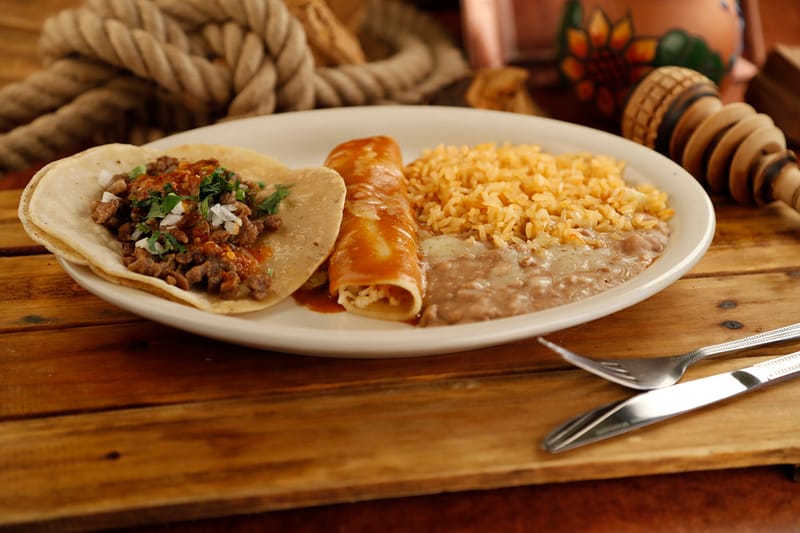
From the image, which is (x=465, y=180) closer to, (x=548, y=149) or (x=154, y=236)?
(x=548, y=149)

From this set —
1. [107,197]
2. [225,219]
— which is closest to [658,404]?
[225,219]

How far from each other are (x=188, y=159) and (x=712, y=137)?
5.41 ft

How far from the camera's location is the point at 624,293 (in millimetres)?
1715

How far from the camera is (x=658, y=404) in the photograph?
157cm

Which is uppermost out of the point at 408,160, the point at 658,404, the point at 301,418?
the point at 658,404

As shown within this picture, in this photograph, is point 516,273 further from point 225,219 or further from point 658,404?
point 225,219

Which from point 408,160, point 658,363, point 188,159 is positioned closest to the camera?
point 658,363

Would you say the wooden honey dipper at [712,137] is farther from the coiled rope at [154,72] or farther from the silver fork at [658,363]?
the coiled rope at [154,72]

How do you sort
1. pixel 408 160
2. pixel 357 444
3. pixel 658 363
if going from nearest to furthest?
pixel 357 444 < pixel 658 363 < pixel 408 160

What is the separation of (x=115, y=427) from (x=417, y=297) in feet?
2.32

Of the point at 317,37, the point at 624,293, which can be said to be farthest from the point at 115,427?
the point at 317,37

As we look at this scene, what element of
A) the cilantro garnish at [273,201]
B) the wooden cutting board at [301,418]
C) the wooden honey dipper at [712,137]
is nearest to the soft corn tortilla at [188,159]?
the cilantro garnish at [273,201]

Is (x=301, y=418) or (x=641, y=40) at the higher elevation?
(x=641, y=40)

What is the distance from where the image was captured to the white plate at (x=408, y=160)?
159cm
